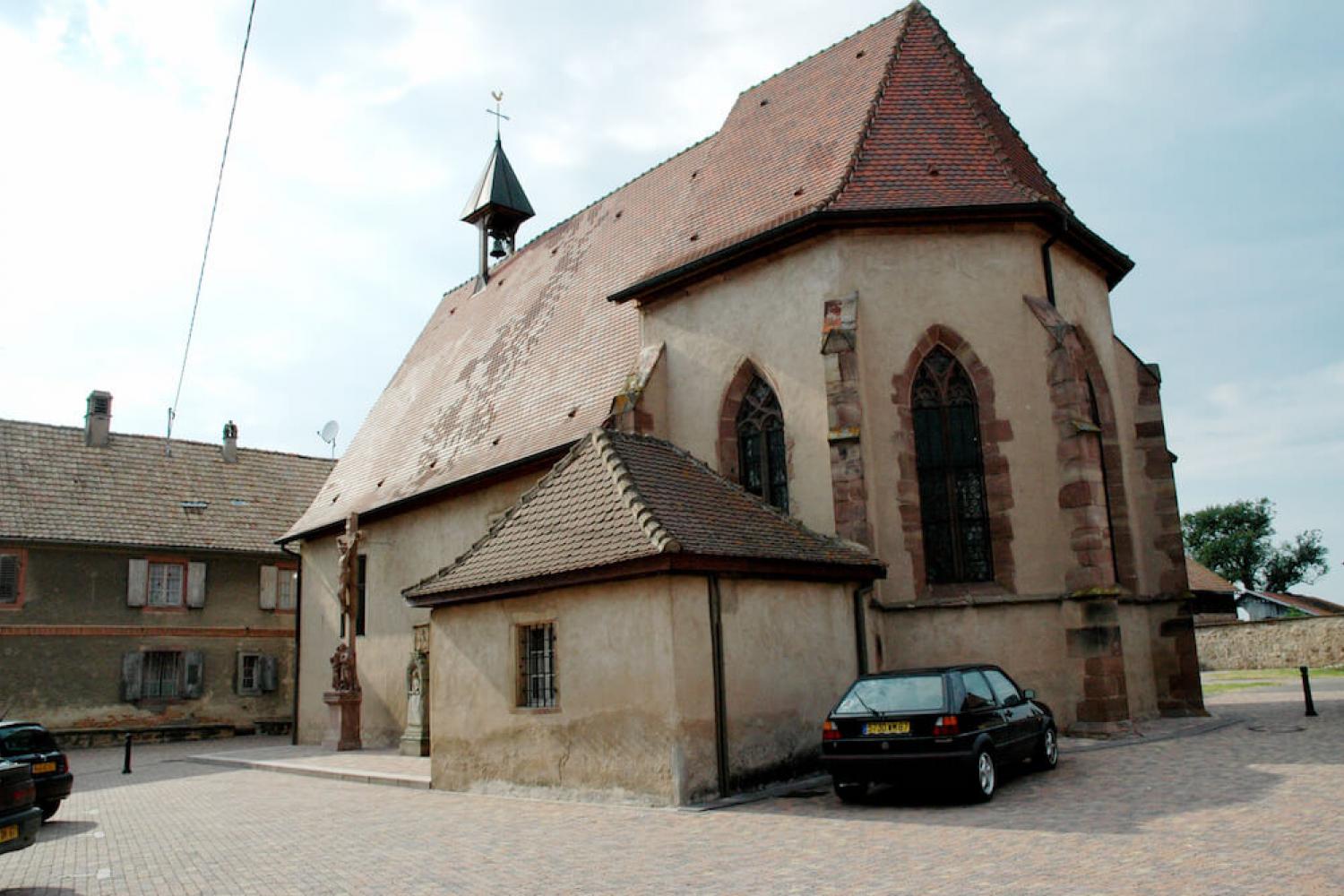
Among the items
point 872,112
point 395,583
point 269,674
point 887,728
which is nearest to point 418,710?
point 395,583

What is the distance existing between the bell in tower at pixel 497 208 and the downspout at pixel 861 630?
835 inches

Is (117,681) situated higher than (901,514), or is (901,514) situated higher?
(901,514)

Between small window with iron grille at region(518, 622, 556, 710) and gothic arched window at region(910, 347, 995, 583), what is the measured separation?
19.4 ft

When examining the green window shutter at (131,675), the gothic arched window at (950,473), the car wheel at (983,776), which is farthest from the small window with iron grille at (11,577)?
the car wheel at (983,776)

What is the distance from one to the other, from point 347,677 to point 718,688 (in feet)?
45.7

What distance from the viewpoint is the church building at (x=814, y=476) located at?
12.2m

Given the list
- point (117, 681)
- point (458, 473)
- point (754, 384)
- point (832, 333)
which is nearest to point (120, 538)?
point (117, 681)

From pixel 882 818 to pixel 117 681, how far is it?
90.1 feet

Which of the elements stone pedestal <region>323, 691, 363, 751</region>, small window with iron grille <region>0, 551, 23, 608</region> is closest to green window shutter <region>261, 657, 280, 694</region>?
small window with iron grille <region>0, 551, 23, 608</region>

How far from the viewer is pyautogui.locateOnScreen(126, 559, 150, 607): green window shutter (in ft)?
103

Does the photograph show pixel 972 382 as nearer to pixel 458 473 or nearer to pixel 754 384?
pixel 754 384

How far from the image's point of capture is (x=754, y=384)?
17531 mm

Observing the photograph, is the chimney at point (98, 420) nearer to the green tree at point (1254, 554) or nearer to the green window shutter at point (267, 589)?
the green window shutter at point (267, 589)

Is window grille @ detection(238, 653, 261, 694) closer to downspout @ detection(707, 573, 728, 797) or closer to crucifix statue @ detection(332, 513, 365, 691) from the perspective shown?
crucifix statue @ detection(332, 513, 365, 691)
